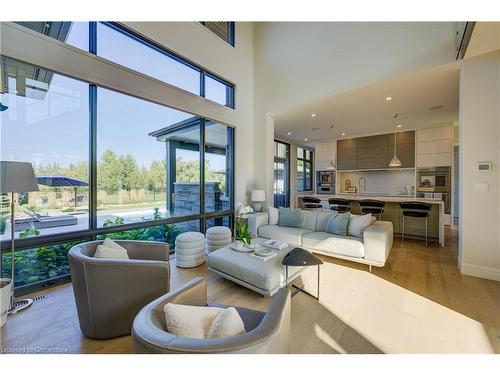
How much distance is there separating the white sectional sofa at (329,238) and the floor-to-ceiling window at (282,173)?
3.61 metres

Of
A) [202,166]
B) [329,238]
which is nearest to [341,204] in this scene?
[329,238]

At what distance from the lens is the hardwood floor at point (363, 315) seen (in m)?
1.70

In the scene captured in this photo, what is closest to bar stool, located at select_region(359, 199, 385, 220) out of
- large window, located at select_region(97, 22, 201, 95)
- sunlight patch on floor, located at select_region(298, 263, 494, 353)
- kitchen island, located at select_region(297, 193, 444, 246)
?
Result: kitchen island, located at select_region(297, 193, 444, 246)

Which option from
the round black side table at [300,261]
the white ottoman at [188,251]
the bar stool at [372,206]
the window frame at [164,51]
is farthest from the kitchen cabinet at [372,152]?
the white ottoman at [188,251]

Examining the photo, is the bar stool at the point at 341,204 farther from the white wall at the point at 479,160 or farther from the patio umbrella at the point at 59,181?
the patio umbrella at the point at 59,181

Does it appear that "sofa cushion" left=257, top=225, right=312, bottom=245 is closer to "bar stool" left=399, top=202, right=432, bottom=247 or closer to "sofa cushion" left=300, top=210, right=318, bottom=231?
"sofa cushion" left=300, top=210, right=318, bottom=231

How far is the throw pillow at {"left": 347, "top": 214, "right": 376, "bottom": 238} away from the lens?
3412mm

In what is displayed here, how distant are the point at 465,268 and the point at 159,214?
4.80m

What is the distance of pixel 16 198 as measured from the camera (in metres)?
2.52

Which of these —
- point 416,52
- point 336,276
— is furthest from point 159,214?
point 416,52

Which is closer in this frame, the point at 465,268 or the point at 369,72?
the point at 465,268
